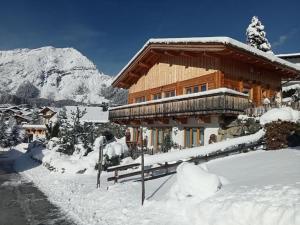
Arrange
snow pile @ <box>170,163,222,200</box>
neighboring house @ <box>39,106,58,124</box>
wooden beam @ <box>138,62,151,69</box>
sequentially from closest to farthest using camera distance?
snow pile @ <box>170,163,222,200</box>
wooden beam @ <box>138,62,151,69</box>
neighboring house @ <box>39,106,58,124</box>

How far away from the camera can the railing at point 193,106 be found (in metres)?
19.4

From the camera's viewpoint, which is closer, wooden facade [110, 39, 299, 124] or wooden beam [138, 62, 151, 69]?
wooden facade [110, 39, 299, 124]

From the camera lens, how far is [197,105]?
70.3 feet

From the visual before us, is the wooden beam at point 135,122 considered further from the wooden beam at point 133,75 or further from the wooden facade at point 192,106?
the wooden beam at point 133,75

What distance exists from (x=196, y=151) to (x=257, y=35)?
4149cm

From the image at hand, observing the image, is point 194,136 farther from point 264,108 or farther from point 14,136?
point 14,136

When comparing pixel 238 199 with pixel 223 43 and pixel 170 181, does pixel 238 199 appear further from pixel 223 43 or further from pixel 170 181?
pixel 223 43

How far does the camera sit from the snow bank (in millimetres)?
15867

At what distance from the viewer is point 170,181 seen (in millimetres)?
14680

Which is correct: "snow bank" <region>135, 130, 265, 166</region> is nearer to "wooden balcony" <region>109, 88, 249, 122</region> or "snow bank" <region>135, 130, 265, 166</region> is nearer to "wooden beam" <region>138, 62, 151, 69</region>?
"wooden balcony" <region>109, 88, 249, 122</region>

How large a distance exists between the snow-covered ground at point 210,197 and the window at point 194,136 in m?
6.67

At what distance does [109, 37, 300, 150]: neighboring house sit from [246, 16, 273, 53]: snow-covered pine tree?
25851 mm

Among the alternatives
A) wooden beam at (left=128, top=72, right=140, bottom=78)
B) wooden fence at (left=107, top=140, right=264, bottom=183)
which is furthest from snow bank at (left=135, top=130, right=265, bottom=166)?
wooden beam at (left=128, top=72, right=140, bottom=78)

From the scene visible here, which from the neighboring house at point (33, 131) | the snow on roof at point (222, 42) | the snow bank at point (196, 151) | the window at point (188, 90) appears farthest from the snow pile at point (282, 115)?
the neighboring house at point (33, 131)
